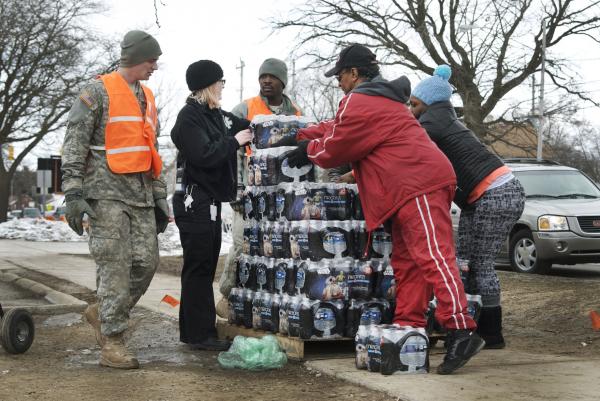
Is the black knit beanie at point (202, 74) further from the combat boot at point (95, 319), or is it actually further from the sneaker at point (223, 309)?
the sneaker at point (223, 309)

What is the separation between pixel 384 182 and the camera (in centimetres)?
535

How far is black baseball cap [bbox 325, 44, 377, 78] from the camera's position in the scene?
5.72m

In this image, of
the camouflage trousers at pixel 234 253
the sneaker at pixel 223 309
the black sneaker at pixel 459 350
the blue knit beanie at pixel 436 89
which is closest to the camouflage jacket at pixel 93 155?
the camouflage trousers at pixel 234 253

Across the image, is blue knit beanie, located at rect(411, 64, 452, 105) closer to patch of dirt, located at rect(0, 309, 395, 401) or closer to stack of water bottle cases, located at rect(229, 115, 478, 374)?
stack of water bottle cases, located at rect(229, 115, 478, 374)

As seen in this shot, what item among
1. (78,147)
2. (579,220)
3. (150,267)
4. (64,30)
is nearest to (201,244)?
(150,267)

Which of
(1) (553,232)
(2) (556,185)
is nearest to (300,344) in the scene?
(1) (553,232)

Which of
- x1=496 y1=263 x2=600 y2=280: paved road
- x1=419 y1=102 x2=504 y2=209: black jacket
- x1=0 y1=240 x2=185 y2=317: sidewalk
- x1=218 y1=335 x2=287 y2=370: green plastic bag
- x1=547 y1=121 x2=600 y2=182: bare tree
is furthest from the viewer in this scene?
x1=547 y1=121 x2=600 y2=182: bare tree

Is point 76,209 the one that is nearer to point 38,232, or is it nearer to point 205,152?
point 205,152

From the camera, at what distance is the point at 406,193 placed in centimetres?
526

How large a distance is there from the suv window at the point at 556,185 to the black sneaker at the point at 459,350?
28.5 ft

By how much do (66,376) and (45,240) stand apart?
979 inches

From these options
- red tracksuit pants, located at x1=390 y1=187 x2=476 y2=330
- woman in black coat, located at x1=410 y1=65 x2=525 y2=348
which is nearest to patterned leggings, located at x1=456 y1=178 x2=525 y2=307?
woman in black coat, located at x1=410 y1=65 x2=525 y2=348

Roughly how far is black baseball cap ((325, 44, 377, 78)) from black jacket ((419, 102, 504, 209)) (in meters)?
0.71

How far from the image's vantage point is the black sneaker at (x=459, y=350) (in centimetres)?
517
